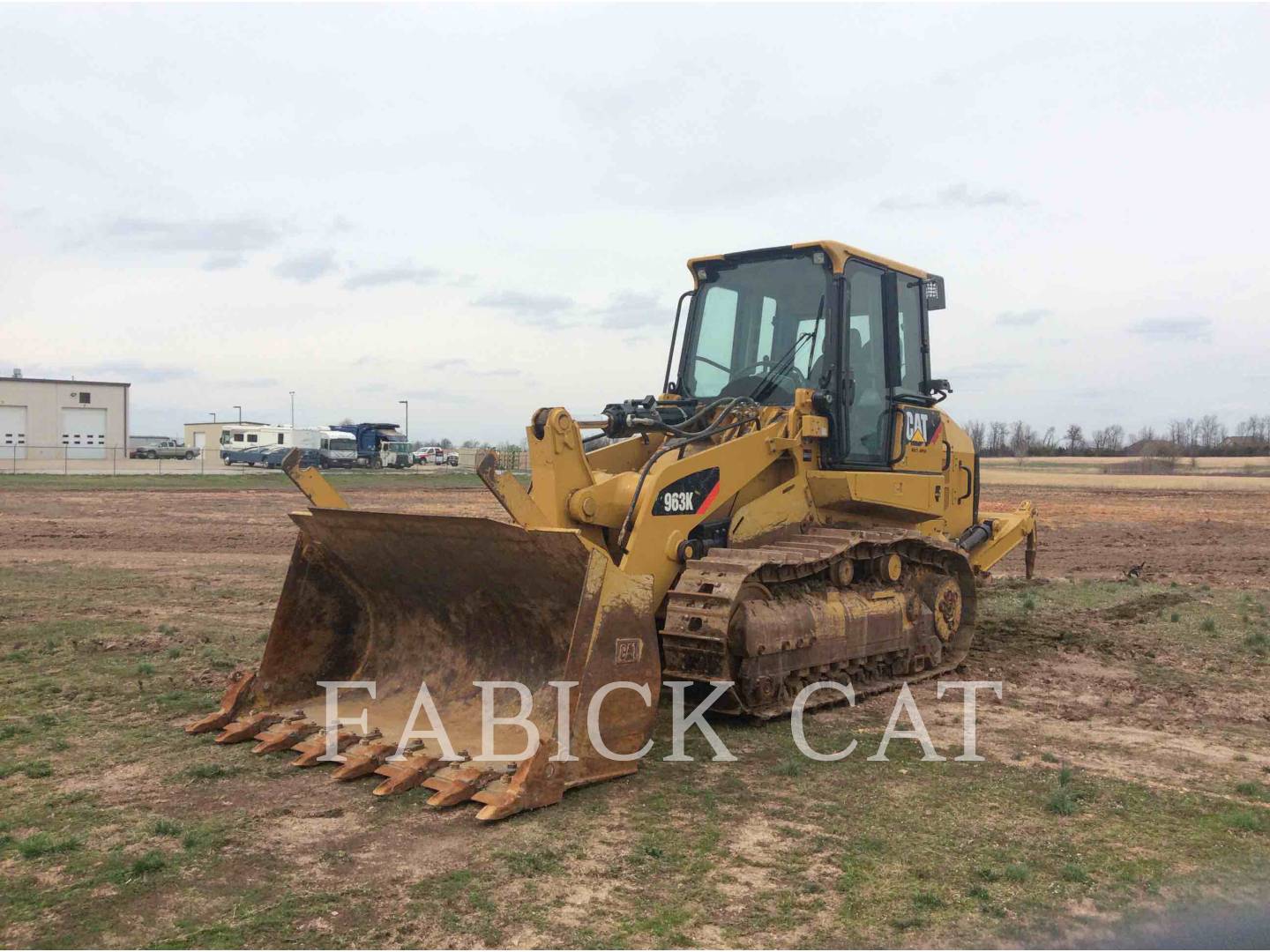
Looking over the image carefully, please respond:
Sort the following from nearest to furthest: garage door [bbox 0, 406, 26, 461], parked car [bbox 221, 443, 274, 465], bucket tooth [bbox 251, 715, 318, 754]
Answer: bucket tooth [bbox 251, 715, 318, 754] → parked car [bbox 221, 443, 274, 465] → garage door [bbox 0, 406, 26, 461]

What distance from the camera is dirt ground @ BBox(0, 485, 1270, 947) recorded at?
4.23m

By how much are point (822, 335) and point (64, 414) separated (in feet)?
245

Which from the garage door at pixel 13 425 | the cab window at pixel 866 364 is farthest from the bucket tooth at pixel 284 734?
the garage door at pixel 13 425

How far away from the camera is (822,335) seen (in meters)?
8.58

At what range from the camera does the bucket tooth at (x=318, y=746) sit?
20.4ft

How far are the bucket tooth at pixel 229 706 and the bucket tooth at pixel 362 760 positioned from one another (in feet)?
3.73

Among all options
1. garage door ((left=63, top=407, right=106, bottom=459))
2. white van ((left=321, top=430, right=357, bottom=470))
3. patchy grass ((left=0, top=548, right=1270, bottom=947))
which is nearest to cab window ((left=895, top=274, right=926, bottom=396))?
patchy grass ((left=0, top=548, right=1270, bottom=947))

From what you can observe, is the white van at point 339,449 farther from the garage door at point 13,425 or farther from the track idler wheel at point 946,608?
the track idler wheel at point 946,608

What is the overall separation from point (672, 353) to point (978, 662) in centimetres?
379

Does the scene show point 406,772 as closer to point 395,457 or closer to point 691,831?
point 691,831

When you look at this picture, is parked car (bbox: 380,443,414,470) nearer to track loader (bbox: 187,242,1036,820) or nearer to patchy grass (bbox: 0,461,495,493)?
patchy grass (bbox: 0,461,495,493)

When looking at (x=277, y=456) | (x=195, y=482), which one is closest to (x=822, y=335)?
(x=195, y=482)

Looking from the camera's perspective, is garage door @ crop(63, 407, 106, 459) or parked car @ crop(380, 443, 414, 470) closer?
parked car @ crop(380, 443, 414, 470)

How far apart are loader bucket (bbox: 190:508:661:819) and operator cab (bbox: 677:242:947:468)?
2.99 metres
